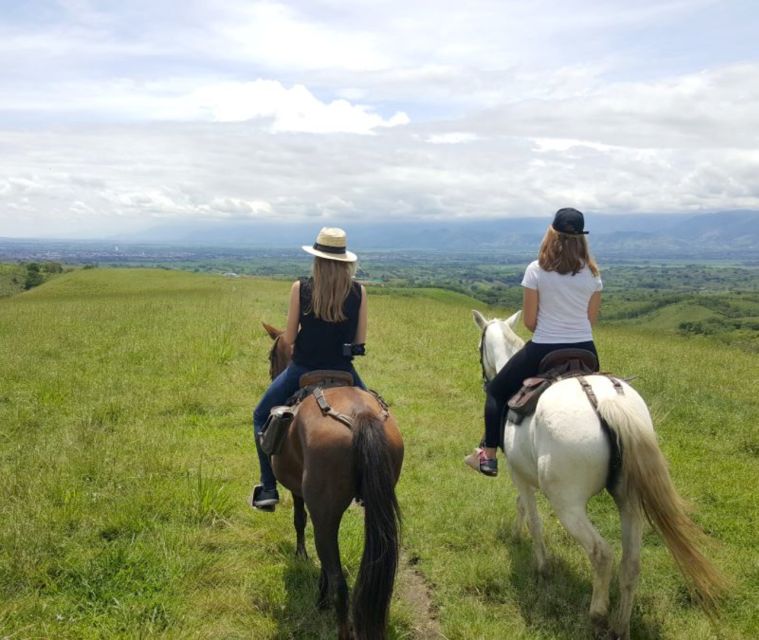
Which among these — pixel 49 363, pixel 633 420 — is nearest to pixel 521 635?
pixel 633 420

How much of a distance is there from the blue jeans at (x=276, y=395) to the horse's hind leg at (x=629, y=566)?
100 inches

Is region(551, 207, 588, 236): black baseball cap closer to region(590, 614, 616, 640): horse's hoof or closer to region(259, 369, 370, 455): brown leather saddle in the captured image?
region(259, 369, 370, 455): brown leather saddle

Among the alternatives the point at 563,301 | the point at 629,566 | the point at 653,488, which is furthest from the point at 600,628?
the point at 563,301

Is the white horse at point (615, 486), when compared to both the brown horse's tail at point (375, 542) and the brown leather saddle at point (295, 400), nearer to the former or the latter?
the brown horse's tail at point (375, 542)

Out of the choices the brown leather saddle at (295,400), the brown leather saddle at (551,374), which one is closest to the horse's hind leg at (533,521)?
the brown leather saddle at (551,374)

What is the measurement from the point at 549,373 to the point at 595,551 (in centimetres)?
153

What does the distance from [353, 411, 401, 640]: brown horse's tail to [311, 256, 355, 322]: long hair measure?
4.27 feet

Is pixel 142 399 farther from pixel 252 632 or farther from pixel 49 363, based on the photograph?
pixel 252 632

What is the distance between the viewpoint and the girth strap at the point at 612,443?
4.66m

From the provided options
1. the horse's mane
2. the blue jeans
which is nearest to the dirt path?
the blue jeans

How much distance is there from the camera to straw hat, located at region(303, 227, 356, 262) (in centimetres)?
530

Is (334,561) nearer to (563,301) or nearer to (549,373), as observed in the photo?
(549,373)

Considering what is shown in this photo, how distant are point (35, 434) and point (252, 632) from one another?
6.76 meters

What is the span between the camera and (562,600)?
5387 millimetres
